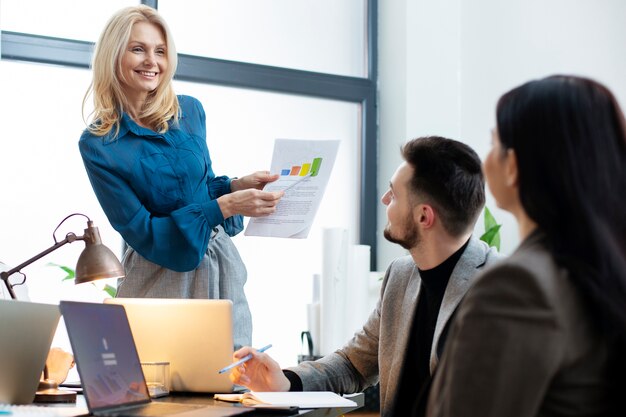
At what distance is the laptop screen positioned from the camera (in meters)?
1.60

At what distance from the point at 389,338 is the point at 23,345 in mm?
890

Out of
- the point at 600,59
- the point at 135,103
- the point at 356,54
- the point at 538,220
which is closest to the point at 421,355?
the point at 538,220

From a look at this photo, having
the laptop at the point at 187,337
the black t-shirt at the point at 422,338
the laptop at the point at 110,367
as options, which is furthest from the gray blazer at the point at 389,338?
the laptop at the point at 110,367

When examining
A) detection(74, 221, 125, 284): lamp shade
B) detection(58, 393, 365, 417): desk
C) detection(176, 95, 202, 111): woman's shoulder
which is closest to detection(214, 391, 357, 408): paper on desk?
detection(58, 393, 365, 417): desk

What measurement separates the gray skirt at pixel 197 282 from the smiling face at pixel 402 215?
2.05 ft

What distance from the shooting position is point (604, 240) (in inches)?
47.9

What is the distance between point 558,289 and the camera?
3.99 ft

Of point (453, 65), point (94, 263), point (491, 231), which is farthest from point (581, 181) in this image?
point (453, 65)

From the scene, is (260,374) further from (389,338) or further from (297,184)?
(297,184)

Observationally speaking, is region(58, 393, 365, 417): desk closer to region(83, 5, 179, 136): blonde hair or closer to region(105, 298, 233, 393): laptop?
region(105, 298, 233, 393): laptop

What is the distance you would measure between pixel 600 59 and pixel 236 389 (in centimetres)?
277

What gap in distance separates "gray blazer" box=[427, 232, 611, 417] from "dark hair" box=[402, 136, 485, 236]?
937 mm

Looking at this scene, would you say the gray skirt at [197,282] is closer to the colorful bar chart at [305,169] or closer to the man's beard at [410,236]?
the colorful bar chart at [305,169]

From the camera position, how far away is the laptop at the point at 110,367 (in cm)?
160
